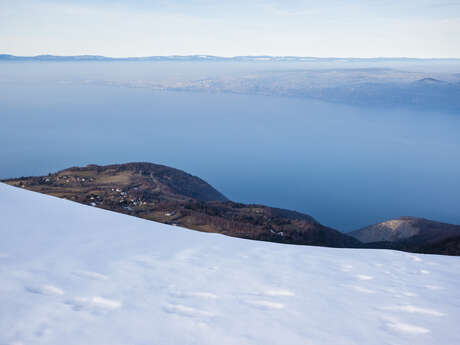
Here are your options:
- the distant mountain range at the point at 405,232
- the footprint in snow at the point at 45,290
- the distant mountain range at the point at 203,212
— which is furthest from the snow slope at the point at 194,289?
the distant mountain range at the point at 405,232

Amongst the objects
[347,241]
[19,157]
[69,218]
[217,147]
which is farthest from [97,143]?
[69,218]

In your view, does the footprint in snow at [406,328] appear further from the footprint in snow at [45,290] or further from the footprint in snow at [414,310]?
the footprint in snow at [45,290]

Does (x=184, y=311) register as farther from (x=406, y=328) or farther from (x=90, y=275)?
(x=406, y=328)

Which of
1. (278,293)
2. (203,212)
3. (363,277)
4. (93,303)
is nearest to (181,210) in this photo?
(203,212)

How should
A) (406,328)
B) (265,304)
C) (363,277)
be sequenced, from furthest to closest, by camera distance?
(363,277) < (265,304) < (406,328)

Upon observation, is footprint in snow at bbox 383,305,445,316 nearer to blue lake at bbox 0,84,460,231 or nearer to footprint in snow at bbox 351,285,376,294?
footprint in snow at bbox 351,285,376,294

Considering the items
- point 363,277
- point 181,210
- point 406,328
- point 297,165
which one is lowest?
point 297,165
